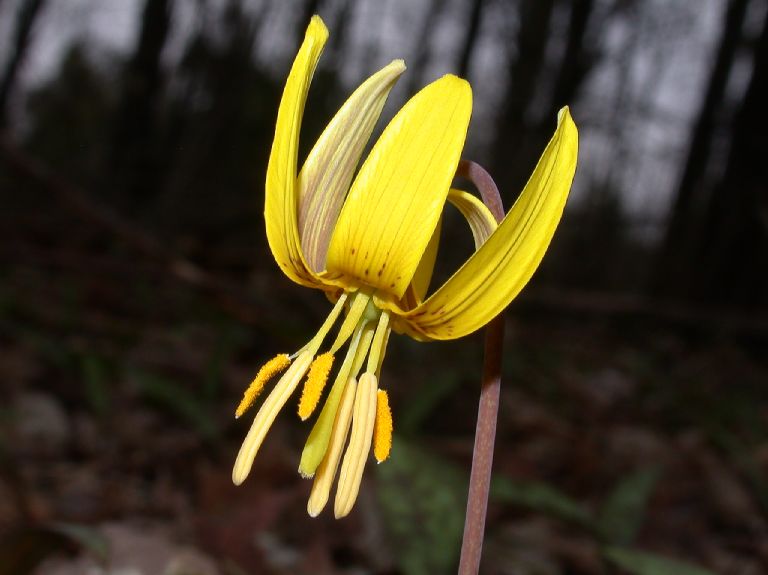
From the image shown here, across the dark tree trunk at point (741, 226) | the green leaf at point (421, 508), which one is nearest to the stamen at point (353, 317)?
the green leaf at point (421, 508)

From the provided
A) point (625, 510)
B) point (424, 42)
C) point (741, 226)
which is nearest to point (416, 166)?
point (625, 510)

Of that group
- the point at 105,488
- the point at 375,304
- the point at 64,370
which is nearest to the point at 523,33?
the point at 64,370

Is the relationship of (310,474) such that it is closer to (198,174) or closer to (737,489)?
(737,489)

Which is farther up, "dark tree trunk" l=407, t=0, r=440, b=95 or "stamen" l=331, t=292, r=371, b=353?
"dark tree trunk" l=407, t=0, r=440, b=95

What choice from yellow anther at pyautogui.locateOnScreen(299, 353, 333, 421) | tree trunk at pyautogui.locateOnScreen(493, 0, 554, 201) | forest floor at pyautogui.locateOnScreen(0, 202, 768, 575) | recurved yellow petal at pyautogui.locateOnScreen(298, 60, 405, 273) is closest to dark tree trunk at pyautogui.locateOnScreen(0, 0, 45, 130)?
forest floor at pyautogui.locateOnScreen(0, 202, 768, 575)

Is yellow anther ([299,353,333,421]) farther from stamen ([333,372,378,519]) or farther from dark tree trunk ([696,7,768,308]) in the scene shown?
dark tree trunk ([696,7,768,308])

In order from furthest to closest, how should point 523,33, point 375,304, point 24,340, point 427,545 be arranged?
1. point 523,33
2. point 24,340
3. point 427,545
4. point 375,304

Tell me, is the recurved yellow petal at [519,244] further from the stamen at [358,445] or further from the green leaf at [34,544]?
the green leaf at [34,544]
